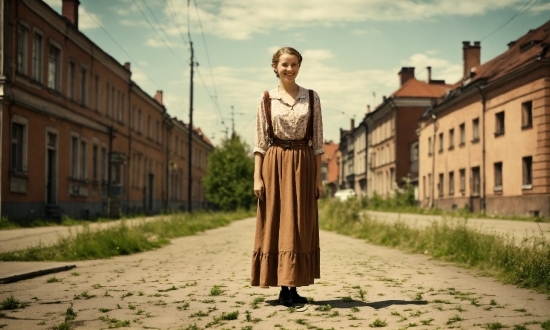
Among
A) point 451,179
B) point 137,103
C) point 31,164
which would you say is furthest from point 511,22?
point 137,103

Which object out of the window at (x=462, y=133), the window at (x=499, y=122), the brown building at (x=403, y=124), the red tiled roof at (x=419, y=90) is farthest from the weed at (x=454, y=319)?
the red tiled roof at (x=419, y=90)

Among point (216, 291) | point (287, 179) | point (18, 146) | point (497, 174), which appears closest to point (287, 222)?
point (287, 179)

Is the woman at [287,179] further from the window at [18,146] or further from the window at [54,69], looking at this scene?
the window at [54,69]

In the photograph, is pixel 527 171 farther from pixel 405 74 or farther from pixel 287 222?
pixel 405 74

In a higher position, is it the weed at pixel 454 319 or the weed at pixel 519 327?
the weed at pixel 519 327

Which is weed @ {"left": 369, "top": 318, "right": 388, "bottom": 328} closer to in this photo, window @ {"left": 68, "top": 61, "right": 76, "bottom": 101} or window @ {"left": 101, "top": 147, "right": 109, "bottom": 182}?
window @ {"left": 68, "top": 61, "right": 76, "bottom": 101}

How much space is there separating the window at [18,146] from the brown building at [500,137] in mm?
20176

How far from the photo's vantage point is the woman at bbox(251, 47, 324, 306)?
18.6ft

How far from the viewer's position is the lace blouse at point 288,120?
5.81 m

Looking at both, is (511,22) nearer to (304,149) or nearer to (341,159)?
(304,149)

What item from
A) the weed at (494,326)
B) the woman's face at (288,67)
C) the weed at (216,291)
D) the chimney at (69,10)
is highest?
the chimney at (69,10)

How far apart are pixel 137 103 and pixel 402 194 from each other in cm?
2072

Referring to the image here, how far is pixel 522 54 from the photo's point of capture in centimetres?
3159

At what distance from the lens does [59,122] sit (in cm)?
2747
